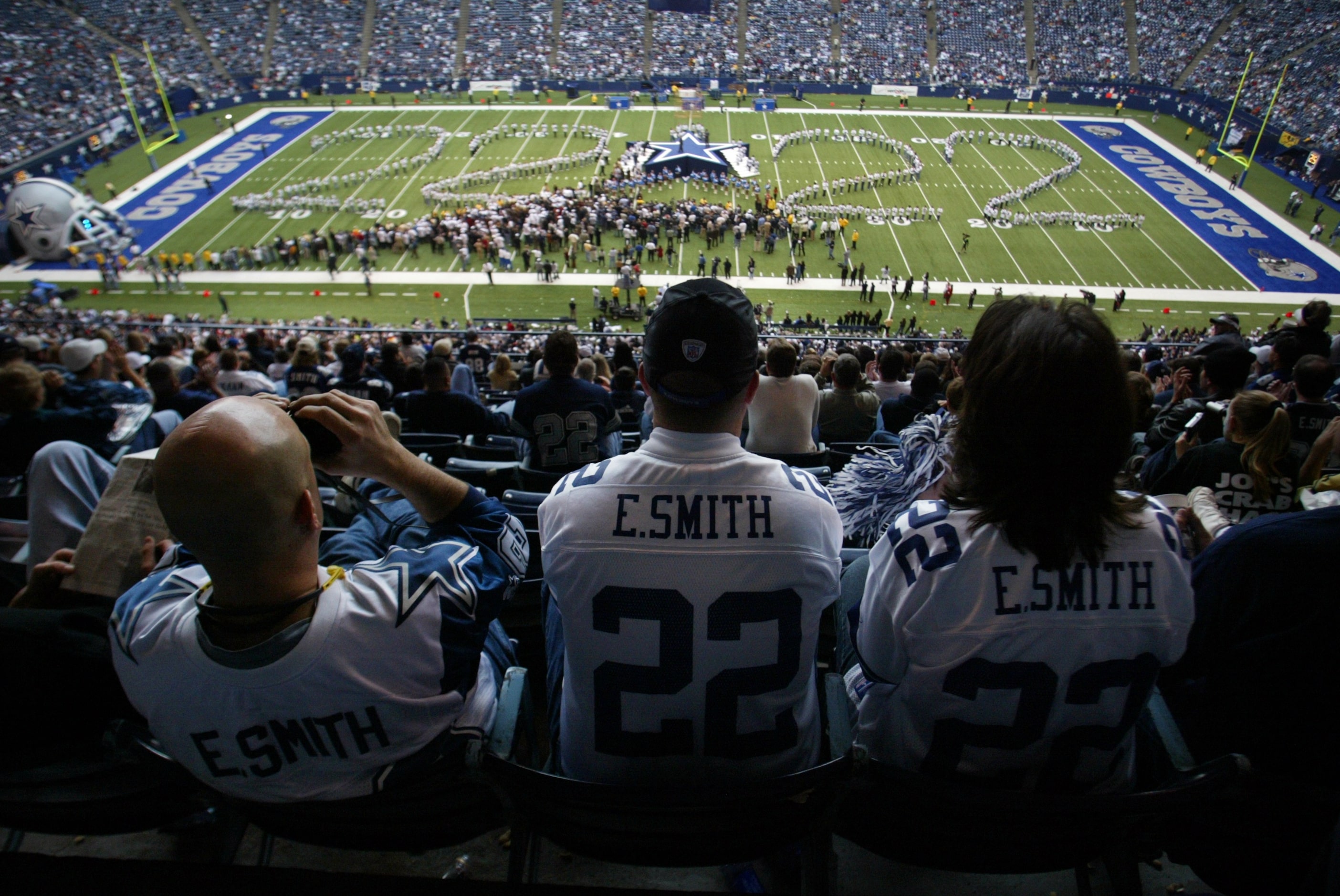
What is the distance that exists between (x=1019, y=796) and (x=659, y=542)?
1.08 m

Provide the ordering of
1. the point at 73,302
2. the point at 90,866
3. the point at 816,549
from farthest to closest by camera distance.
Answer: the point at 73,302
the point at 816,549
the point at 90,866

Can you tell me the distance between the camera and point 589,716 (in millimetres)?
2143

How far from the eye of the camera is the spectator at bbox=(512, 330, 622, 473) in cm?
534

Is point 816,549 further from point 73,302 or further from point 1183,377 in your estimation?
point 73,302

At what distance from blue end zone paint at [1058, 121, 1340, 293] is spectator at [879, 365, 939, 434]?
27.6 m

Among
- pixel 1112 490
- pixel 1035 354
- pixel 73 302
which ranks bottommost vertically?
pixel 73 302

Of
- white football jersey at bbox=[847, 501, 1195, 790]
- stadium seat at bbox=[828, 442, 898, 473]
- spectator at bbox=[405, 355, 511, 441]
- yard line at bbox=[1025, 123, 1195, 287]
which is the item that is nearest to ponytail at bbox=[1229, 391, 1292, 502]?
stadium seat at bbox=[828, 442, 898, 473]

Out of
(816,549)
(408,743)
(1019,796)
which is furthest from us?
(408,743)

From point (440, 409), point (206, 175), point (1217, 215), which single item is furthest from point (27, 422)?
point (1217, 215)

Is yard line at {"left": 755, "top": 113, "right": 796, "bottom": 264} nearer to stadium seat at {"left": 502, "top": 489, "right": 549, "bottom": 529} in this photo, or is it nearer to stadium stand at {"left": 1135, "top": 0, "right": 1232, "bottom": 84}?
stadium seat at {"left": 502, "top": 489, "right": 549, "bottom": 529}

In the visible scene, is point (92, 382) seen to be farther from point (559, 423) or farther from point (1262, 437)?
point (1262, 437)

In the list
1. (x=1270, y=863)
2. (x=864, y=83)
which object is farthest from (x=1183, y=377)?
(x=864, y=83)

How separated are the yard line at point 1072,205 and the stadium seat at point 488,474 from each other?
28.8 m

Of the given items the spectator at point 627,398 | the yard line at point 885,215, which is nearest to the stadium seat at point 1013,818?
the spectator at point 627,398
